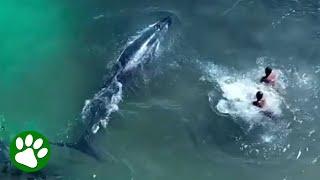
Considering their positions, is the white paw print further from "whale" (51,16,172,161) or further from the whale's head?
the whale's head

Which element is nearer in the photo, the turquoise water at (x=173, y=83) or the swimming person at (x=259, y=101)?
the turquoise water at (x=173, y=83)

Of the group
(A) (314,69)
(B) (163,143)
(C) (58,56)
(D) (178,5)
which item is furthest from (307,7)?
(C) (58,56)

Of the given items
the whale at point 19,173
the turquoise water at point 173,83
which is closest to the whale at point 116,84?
the turquoise water at point 173,83

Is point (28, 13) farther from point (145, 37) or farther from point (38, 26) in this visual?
point (145, 37)

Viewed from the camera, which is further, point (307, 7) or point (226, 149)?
point (307, 7)

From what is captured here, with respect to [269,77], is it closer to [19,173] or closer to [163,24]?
[163,24]

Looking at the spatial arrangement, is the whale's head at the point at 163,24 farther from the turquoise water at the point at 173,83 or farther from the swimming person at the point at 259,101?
the swimming person at the point at 259,101
